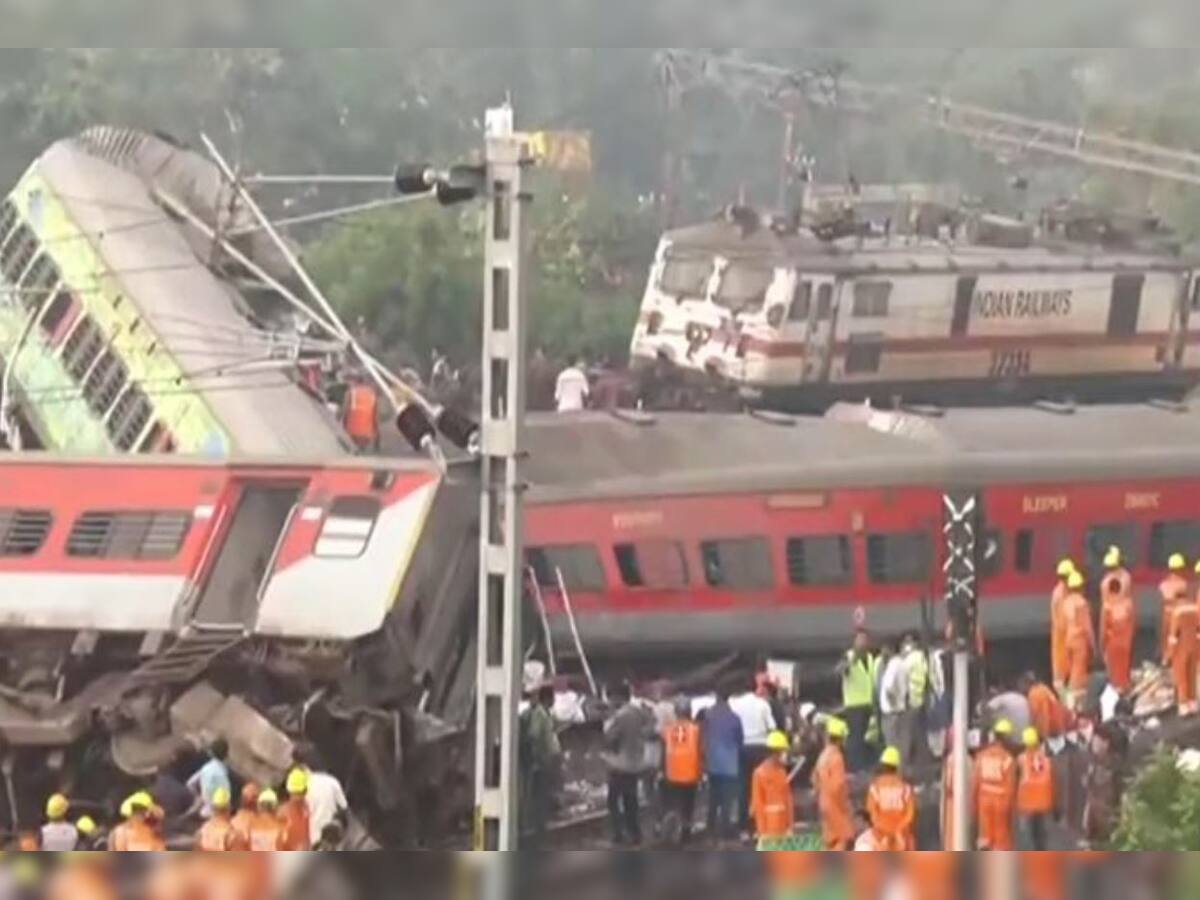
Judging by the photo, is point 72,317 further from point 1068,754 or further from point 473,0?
point 1068,754

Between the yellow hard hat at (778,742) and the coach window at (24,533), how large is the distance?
152 centimetres

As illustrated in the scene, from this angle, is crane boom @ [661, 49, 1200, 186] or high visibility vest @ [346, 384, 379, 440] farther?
high visibility vest @ [346, 384, 379, 440]

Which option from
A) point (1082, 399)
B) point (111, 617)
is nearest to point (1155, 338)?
point (1082, 399)

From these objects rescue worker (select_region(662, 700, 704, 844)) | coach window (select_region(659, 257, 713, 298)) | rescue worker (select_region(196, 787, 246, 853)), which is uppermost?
coach window (select_region(659, 257, 713, 298))

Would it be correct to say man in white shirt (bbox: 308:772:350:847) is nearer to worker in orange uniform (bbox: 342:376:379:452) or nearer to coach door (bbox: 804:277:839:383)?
worker in orange uniform (bbox: 342:376:379:452)

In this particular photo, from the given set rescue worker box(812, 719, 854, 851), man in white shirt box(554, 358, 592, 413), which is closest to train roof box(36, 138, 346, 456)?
man in white shirt box(554, 358, 592, 413)

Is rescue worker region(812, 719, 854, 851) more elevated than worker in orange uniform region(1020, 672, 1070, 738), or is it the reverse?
worker in orange uniform region(1020, 672, 1070, 738)

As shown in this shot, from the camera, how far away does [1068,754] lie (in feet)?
18.7

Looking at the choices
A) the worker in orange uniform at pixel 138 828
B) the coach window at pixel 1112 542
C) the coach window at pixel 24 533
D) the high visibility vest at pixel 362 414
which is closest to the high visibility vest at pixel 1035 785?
the coach window at pixel 1112 542

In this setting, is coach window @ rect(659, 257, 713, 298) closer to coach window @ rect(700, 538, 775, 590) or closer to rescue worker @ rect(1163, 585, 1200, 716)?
coach window @ rect(700, 538, 775, 590)

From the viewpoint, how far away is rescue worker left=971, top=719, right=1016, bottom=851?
18.6 feet

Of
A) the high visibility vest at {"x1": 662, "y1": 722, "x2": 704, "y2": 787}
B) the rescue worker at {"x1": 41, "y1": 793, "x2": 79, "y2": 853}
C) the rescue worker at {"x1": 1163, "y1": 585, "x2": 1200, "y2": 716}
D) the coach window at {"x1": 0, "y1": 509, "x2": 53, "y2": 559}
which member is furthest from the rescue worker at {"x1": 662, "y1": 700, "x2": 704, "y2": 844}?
the coach window at {"x1": 0, "y1": 509, "x2": 53, "y2": 559}

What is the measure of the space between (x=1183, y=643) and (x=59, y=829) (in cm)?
231

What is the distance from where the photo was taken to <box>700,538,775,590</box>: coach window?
566 centimetres
